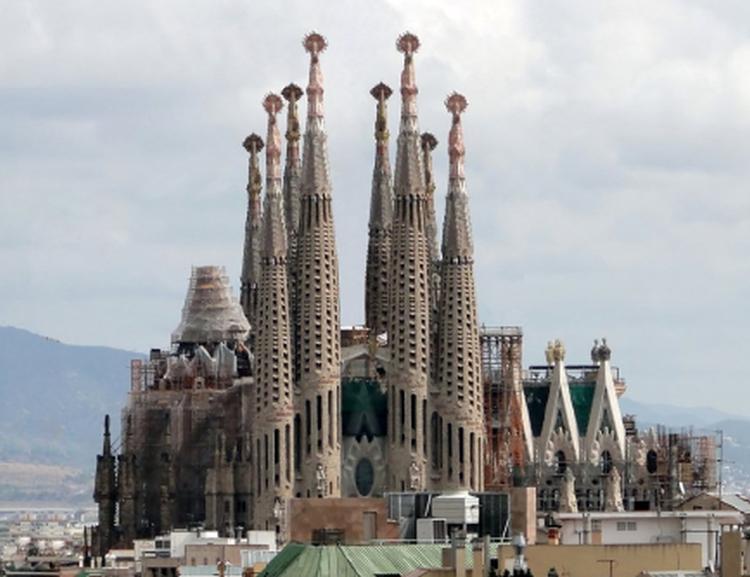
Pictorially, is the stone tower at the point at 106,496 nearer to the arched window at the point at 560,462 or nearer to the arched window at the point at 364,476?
the arched window at the point at 364,476

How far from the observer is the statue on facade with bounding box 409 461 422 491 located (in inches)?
6245

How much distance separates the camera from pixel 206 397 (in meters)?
169

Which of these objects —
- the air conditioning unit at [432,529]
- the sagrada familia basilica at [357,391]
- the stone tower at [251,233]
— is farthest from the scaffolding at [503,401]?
the air conditioning unit at [432,529]

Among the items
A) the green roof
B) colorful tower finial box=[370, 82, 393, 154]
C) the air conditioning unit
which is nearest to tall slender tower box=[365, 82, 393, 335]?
colorful tower finial box=[370, 82, 393, 154]

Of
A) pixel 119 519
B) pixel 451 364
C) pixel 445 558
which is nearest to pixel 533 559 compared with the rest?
pixel 445 558

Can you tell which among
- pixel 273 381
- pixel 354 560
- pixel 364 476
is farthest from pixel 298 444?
pixel 354 560

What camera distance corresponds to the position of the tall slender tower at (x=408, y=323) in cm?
15962

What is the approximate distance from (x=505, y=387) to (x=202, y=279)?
1610 centimetres

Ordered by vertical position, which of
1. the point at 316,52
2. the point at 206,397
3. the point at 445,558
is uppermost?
the point at 316,52

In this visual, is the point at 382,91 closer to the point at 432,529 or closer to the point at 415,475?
the point at 415,475

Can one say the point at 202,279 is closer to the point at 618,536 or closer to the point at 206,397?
the point at 206,397

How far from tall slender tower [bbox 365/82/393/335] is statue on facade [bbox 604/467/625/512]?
11724mm

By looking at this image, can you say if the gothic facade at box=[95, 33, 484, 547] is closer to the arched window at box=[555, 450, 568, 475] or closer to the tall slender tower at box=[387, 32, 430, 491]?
the tall slender tower at box=[387, 32, 430, 491]

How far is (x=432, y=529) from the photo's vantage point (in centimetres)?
8406
